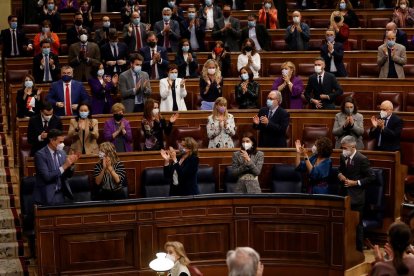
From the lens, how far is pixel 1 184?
34.2 ft

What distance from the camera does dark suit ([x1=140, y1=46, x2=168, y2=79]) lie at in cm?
1152

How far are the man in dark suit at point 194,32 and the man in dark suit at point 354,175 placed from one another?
3.97 m

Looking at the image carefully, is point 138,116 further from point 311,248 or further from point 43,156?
point 311,248

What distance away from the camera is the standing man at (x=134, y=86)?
10.7m

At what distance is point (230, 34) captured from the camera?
12.5 m

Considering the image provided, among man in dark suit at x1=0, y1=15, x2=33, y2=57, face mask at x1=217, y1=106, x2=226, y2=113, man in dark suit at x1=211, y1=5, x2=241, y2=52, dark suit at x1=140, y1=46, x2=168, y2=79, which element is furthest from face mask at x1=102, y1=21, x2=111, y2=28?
face mask at x1=217, y1=106, x2=226, y2=113

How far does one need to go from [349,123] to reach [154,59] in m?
2.73

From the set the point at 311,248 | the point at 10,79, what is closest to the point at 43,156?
the point at 311,248

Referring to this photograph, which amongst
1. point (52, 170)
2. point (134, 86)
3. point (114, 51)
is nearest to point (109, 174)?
point (52, 170)

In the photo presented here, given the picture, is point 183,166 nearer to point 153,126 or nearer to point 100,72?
point 153,126

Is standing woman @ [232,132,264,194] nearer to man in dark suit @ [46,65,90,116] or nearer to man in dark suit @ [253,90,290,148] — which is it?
man in dark suit @ [253,90,290,148]

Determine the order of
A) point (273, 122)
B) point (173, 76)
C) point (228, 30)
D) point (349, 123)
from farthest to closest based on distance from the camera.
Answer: point (228, 30) → point (173, 76) → point (273, 122) → point (349, 123)

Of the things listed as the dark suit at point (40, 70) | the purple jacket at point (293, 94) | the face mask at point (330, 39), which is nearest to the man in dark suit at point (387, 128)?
the purple jacket at point (293, 94)

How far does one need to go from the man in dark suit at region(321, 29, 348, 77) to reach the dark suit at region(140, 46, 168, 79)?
182 cm
